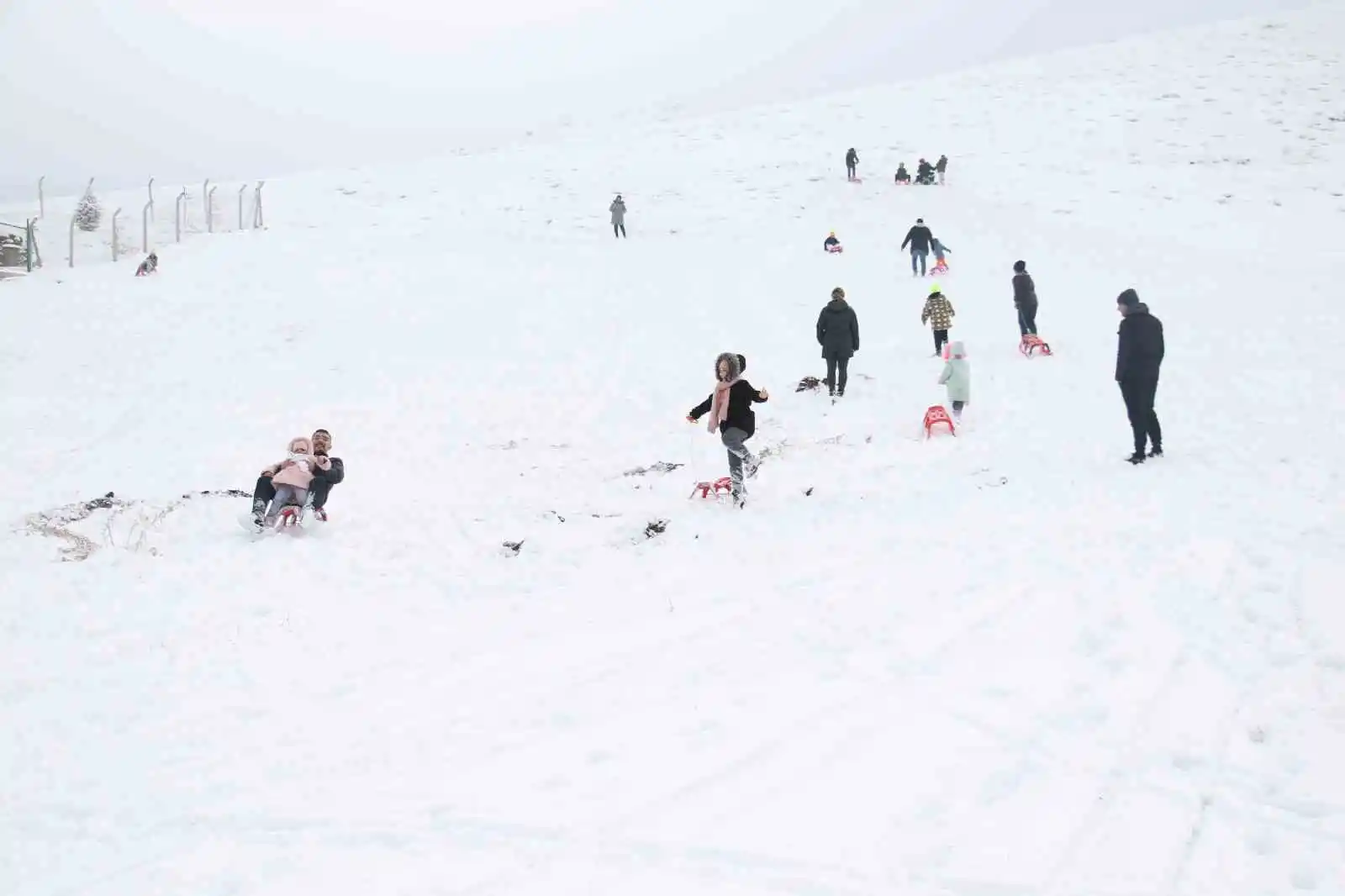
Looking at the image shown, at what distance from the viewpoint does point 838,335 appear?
45.0 ft

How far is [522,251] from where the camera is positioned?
27938mm

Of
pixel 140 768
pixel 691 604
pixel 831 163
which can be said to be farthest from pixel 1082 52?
pixel 140 768

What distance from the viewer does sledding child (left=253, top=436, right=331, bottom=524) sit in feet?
30.2

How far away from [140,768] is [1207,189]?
119ft

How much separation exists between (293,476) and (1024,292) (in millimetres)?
13147

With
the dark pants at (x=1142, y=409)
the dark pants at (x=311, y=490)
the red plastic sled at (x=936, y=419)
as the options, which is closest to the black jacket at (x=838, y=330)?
the red plastic sled at (x=936, y=419)

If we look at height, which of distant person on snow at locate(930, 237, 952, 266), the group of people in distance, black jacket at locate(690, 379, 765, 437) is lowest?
black jacket at locate(690, 379, 765, 437)

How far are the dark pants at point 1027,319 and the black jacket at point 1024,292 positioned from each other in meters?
0.03

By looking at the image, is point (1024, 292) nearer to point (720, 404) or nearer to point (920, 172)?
point (720, 404)

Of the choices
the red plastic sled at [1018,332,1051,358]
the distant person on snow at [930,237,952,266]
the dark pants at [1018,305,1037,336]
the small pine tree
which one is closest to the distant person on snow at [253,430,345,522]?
the red plastic sled at [1018,332,1051,358]

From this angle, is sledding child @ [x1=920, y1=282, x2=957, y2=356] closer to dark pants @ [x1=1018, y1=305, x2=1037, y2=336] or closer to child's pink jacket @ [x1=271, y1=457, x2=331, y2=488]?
dark pants @ [x1=1018, y1=305, x2=1037, y2=336]

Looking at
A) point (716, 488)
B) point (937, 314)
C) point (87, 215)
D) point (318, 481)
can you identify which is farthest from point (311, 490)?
point (87, 215)

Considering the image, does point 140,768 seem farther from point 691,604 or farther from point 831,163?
point 831,163

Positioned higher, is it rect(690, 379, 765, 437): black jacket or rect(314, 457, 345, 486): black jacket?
rect(690, 379, 765, 437): black jacket
